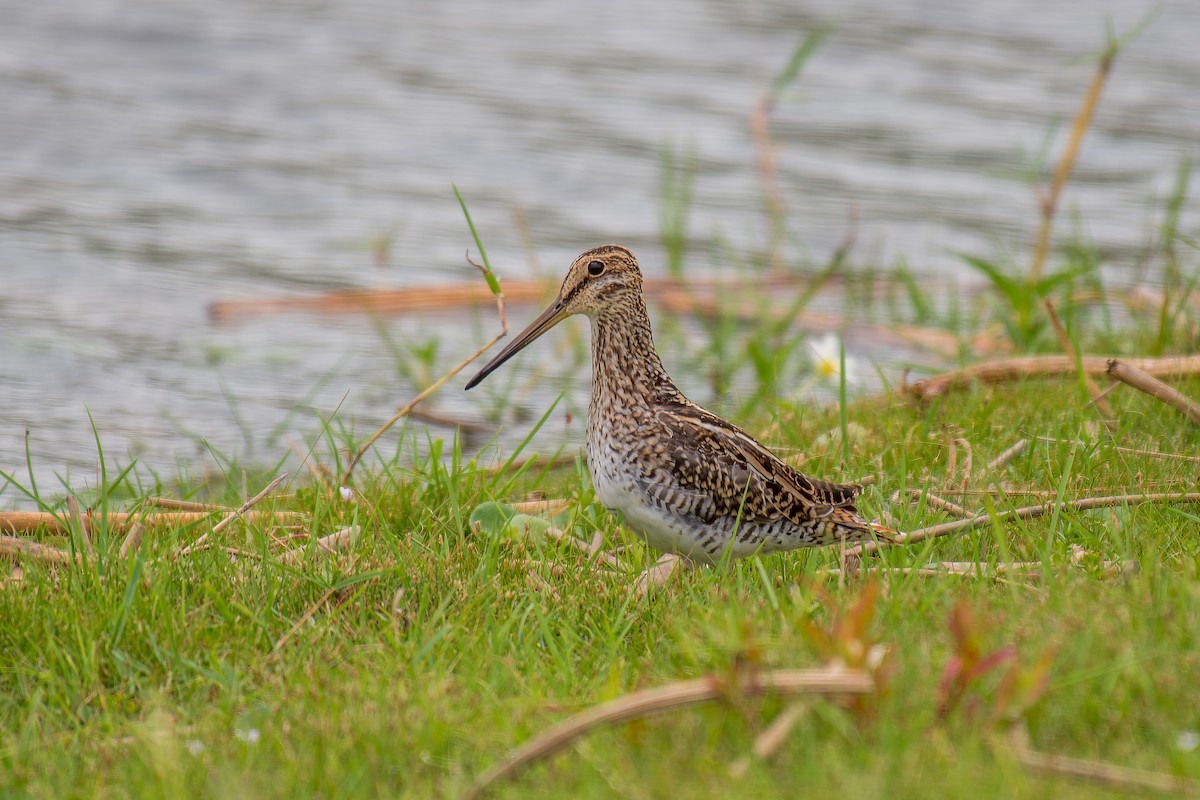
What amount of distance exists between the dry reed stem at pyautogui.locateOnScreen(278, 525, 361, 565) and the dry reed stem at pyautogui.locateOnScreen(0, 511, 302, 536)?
0.36m

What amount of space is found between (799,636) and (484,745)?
820 mm

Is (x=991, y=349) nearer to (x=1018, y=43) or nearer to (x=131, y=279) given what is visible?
(x=131, y=279)

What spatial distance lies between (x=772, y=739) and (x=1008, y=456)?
9.35ft

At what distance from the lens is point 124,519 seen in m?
5.25

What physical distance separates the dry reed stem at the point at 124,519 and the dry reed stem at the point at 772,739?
2.52m

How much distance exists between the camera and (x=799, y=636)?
373cm

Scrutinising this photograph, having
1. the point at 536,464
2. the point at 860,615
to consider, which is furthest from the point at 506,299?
the point at 860,615

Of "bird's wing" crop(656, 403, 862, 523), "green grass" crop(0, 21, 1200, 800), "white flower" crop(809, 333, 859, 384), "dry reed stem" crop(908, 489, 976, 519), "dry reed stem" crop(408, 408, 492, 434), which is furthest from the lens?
"dry reed stem" crop(408, 408, 492, 434)

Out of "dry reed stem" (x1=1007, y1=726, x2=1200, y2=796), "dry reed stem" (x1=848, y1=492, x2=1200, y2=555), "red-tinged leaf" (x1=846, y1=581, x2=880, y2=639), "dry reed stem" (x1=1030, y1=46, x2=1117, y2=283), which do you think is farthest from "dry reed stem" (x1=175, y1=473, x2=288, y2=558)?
"dry reed stem" (x1=1030, y1=46, x2=1117, y2=283)

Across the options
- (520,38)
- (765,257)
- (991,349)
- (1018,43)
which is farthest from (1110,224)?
(520,38)

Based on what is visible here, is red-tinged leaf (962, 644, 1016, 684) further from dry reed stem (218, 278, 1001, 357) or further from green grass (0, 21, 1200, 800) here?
dry reed stem (218, 278, 1001, 357)

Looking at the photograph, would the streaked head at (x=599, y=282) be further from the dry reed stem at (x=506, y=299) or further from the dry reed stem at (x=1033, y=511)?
the dry reed stem at (x=506, y=299)

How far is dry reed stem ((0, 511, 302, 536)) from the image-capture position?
17.0 feet

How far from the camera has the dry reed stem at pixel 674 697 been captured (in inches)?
124
